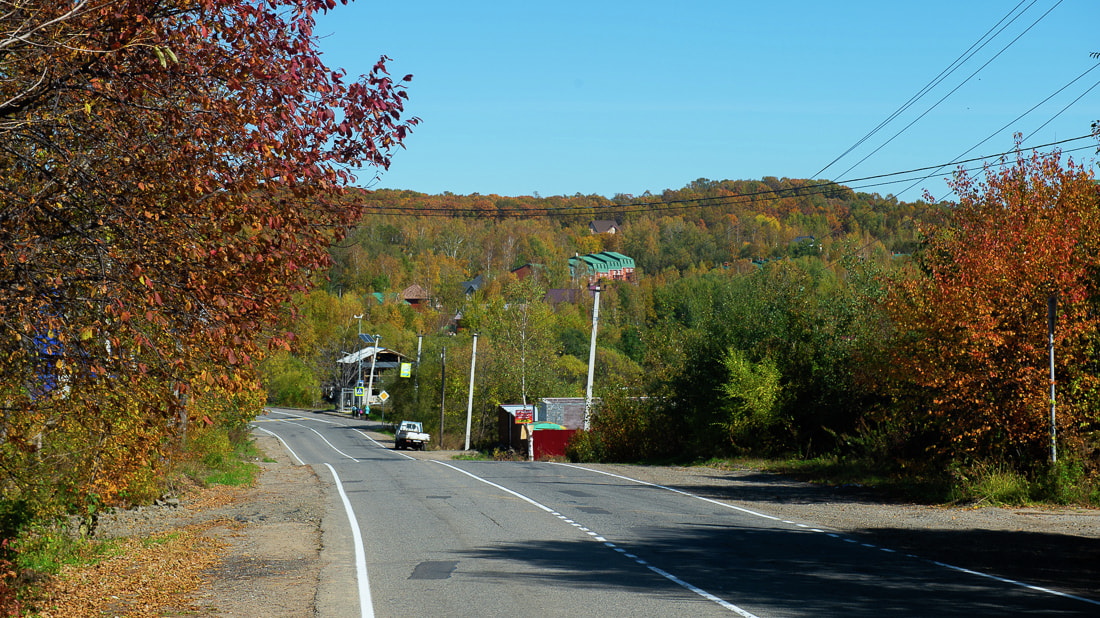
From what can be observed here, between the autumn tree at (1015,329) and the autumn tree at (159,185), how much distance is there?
15.7m

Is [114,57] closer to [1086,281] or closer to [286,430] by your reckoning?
[1086,281]

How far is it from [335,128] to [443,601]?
16.6ft

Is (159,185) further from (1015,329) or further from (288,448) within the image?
(288,448)

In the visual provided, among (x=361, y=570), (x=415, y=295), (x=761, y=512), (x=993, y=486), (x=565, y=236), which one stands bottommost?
(x=361, y=570)

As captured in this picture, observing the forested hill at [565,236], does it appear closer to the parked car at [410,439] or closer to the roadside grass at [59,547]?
the parked car at [410,439]

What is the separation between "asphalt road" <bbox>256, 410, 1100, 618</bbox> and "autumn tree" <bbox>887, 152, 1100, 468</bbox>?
5382mm

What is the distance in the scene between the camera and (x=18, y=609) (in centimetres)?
871

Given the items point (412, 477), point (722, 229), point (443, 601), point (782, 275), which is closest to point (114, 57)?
point (443, 601)

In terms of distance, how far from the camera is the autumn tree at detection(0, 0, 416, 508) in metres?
6.85

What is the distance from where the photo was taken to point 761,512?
744 inches

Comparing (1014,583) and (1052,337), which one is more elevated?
(1052,337)

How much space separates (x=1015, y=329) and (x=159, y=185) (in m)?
18.2

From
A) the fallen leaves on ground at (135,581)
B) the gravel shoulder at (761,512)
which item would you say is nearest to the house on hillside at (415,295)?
the gravel shoulder at (761,512)

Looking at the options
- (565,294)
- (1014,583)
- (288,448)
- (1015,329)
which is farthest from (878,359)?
(565,294)
